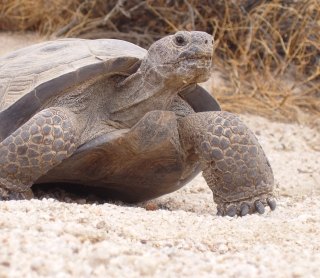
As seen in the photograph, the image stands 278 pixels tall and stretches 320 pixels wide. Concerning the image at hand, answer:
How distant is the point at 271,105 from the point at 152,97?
3.81 meters

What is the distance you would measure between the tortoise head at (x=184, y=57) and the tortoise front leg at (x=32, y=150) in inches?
19.6

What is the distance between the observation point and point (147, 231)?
93.3 inches

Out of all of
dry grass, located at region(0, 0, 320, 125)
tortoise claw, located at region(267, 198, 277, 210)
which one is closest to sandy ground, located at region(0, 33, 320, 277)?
tortoise claw, located at region(267, 198, 277, 210)

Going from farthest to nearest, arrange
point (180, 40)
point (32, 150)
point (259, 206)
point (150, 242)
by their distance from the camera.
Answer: point (259, 206) < point (180, 40) < point (32, 150) < point (150, 242)

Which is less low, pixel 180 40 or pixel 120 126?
pixel 180 40

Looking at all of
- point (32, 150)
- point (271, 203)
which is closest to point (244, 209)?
point (271, 203)

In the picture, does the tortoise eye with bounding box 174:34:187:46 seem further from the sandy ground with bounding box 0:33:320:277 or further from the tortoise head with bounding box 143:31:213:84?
the sandy ground with bounding box 0:33:320:277

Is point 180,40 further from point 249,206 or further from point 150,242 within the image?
point 150,242

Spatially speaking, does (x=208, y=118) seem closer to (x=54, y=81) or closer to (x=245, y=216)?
(x=245, y=216)

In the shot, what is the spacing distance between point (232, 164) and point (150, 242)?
100 centimetres

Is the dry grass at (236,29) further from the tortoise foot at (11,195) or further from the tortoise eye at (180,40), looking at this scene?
the tortoise foot at (11,195)

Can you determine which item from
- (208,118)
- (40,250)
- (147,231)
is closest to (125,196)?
(208,118)

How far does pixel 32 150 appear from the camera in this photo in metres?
2.96

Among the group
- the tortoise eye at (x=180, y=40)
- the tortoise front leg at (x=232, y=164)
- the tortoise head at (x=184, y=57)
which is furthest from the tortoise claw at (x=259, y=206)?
→ the tortoise eye at (x=180, y=40)
